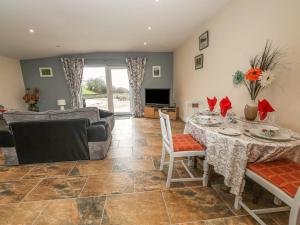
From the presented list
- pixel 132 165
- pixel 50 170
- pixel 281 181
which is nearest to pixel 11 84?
pixel 50 170

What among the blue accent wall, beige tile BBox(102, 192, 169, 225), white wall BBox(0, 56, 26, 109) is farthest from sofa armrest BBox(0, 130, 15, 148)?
the blue accent wall

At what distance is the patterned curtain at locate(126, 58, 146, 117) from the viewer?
6.12m

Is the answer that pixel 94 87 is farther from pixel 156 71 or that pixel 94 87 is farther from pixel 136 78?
pixel 156 71

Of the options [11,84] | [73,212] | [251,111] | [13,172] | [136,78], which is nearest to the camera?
[73,212]

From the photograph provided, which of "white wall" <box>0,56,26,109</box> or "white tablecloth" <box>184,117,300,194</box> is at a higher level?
"white wall" <box>0,56,26,109</box>

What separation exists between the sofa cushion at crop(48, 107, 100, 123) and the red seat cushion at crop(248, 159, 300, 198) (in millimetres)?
2334

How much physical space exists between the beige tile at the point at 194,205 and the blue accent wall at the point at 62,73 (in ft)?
16.1

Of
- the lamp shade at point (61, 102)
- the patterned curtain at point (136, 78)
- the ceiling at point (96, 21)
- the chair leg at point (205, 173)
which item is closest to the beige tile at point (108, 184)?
the chair leg at point (205, 173)

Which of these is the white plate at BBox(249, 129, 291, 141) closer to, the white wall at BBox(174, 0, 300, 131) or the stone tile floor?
the white wall at BBox(174, 0, 300, 131)

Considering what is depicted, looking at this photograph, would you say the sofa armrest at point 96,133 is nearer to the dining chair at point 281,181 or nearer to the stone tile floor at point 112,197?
the stone tile floor at point 112,197

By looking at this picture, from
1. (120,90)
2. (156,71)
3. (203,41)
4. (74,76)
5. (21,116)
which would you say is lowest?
(21,116)

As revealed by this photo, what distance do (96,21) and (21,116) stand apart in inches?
87.3

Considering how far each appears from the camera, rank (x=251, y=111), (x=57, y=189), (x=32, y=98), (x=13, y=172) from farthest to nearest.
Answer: (x=32, y=98), (x=13, y=172), (x=57, y=189), (x=251, y=111)

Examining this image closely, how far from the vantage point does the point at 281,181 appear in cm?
122
